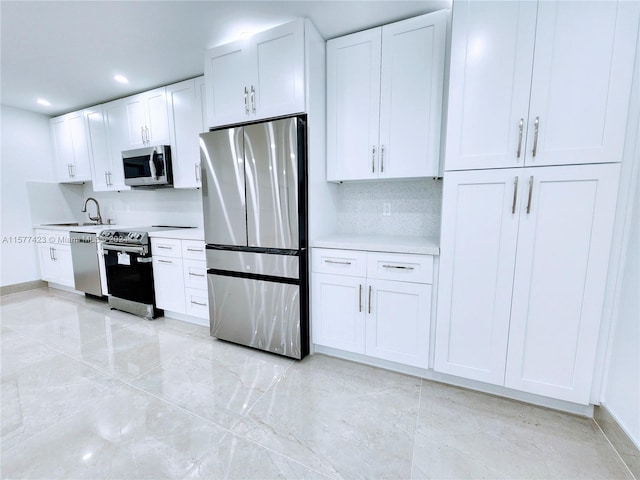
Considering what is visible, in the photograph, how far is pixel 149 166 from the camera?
3.06 metres

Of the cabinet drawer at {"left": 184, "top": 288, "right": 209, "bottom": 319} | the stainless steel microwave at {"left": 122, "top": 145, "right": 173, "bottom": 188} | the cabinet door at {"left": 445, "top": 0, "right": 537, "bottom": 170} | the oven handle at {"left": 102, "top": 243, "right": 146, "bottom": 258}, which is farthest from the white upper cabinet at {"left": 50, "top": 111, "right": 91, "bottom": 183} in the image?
the cabinet door at {"left": 445, "top": 0, "right": 537, "bottom": 170}

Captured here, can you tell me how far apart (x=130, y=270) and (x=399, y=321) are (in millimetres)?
2794

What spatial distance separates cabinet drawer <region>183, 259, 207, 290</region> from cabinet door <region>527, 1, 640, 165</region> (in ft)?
8.66

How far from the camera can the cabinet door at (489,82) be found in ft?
4.76

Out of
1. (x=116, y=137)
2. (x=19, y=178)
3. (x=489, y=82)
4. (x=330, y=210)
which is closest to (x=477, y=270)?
(x=489, y=82)

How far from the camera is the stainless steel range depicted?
2.87 meters

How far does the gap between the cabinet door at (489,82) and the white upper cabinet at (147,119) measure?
9.44ft

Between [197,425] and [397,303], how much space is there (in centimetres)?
140

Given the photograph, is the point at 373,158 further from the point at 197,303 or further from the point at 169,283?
the point at 169,283

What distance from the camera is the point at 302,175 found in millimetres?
1981

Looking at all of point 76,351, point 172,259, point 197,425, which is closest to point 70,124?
point 172,259

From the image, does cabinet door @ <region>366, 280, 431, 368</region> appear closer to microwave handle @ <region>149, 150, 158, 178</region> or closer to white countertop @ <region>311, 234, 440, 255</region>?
white countertop @ <region>311, 234, 440, 255</region>

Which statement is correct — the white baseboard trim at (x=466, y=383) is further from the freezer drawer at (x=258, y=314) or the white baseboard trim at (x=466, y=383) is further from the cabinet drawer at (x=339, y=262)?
the cabinet drawer at (x=339, y=262)

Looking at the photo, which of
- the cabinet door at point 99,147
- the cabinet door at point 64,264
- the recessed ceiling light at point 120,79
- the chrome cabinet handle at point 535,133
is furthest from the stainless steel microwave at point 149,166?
the chrome cabinet handle at point 535,133
